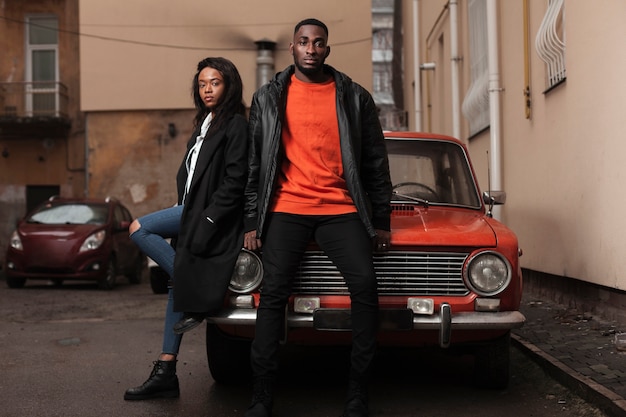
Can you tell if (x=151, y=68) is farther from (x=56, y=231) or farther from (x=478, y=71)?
(x=478, y=71)

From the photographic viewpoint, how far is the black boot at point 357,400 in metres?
4.52

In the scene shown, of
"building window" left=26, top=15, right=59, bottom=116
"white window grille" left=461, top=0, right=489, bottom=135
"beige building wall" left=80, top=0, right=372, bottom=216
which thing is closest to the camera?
"white window grille" left=461, top=0, right=489, bottom=135

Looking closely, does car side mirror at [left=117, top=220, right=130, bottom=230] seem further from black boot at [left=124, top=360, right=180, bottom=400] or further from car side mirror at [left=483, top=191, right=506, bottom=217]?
black boot at [left=124, top=360, right=180, bottom=400]

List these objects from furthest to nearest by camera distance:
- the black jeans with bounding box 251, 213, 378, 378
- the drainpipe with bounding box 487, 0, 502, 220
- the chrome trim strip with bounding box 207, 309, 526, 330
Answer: the drainpipe with bounding box 487, 0, 502, 220 < the chrome trim strip with bounding box 207, 309, 526, 330 < the black jeans with bounding box 251, 213, 378, 378

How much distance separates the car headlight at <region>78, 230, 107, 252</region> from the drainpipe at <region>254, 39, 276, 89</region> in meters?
10.1

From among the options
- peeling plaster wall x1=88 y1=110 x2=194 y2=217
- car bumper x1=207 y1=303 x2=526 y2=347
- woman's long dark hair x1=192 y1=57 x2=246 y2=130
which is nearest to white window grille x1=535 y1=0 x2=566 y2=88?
car bumper x1=207 y1=303 x2=526 y2=347

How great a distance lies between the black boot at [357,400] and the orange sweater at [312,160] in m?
0.89

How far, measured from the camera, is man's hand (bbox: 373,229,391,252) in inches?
191

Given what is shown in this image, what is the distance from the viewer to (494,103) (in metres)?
10.7

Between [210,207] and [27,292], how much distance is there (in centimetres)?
930

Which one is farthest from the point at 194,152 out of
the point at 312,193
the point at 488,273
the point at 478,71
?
the point at 478,71

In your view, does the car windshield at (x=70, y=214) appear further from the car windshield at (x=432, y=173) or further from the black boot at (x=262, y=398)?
the black boot at (x=262, y=398)

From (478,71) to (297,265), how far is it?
30.1 ft

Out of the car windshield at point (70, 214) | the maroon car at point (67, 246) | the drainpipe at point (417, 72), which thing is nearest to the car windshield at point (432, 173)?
the maroon car at point (67, 246)
